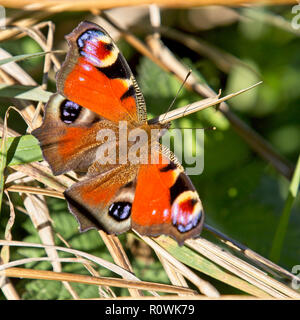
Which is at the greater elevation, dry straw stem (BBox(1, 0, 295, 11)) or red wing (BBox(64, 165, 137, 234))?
dry straw stem (BBox(1, 0, 295, 11))

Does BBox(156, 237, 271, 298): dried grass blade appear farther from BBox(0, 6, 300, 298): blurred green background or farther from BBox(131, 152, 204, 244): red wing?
BBox(0, 6, 300, 298): blurred green background

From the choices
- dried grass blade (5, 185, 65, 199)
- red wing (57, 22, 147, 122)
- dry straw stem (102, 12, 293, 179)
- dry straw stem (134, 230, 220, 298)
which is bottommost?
dry straw stem (134, 230, 220, 298)

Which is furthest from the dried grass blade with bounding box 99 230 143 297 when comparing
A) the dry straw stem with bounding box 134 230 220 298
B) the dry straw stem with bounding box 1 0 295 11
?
the dry straw stem with bounding box 1 0 295 11

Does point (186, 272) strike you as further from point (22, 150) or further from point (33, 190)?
point (22, 150)

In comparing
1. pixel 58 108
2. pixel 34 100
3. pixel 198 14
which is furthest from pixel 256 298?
pixel 198 14

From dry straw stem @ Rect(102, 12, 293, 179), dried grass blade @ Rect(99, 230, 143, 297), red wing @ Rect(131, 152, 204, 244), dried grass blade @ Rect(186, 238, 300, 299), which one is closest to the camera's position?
red wing @ Rect(131, 152, 204, 244)

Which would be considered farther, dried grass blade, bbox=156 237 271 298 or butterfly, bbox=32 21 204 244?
dried grass blade, bbox=156 237 271 298
